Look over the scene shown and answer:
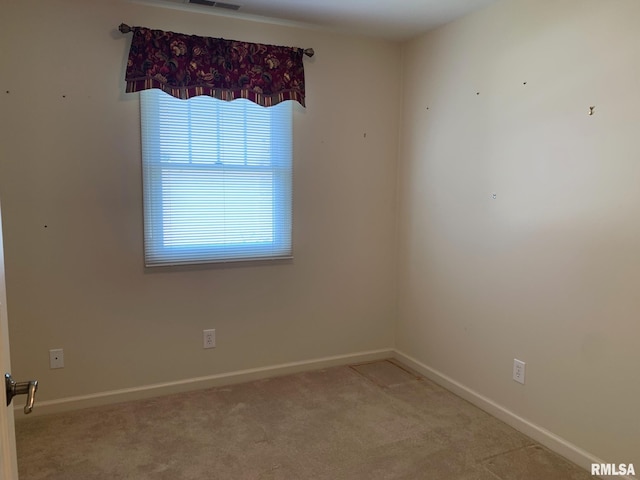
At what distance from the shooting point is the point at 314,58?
10.2ft

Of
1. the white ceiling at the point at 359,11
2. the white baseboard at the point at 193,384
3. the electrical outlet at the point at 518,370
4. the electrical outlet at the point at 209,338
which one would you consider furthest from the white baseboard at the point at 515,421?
the white ceiling at the point at 359,11

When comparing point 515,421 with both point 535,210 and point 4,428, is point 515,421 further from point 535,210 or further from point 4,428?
point 4,428

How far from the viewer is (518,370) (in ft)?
8.32

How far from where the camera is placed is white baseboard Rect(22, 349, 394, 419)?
2.66 m

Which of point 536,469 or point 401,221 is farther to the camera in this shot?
point 401,221

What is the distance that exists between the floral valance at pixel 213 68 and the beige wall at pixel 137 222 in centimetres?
9

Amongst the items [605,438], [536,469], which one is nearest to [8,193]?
[536,469]

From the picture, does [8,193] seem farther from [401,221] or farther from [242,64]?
[401,221]

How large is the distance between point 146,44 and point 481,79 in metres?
1.93

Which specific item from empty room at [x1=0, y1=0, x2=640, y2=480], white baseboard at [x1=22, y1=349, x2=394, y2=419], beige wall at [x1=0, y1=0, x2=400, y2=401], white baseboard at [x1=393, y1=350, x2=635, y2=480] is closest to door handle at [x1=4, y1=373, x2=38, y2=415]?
empty room at [x1=0, y1=0, x2=640, y2=480]

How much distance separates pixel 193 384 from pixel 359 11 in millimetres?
2527

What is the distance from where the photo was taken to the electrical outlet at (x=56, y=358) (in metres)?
2.63

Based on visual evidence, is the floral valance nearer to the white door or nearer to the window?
the window

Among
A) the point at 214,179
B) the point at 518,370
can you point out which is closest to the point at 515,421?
the point at 518,370
